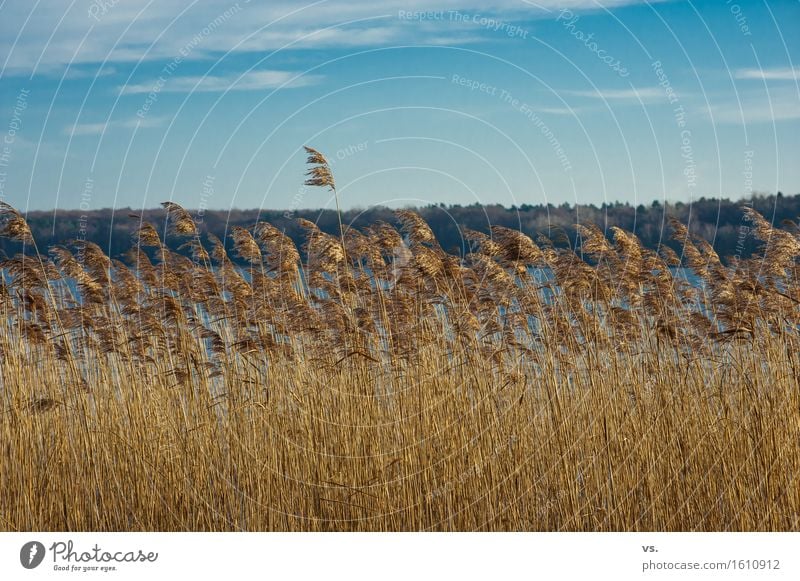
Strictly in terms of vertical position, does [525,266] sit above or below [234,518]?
above

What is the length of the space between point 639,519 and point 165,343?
12.3ft

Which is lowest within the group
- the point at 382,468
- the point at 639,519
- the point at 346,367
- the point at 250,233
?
the point at 639,519

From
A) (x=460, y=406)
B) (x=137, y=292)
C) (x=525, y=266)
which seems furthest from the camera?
(x=137, y=292)

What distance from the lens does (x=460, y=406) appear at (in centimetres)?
606

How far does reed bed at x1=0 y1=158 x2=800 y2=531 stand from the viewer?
5738mm

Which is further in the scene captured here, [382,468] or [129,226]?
[129,226]

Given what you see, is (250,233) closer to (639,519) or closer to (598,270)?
(598,270)

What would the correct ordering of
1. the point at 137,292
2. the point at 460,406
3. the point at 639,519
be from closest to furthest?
1. the point at 639,519
2. the point at 460,406
3. the point at 137,292

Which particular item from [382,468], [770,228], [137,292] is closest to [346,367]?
[382,468]

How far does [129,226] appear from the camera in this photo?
6.76 meters

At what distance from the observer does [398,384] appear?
20.4 ft

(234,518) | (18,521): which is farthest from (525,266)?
(18,521)

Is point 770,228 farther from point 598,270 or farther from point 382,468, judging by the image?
point 382,468

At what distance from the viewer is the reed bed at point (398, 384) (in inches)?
226
